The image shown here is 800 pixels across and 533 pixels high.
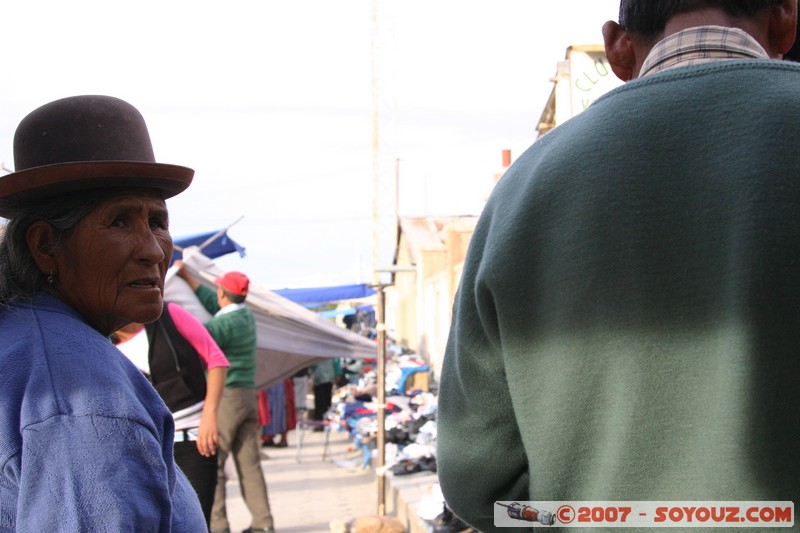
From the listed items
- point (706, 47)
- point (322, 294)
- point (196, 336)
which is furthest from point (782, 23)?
point (322, 294)

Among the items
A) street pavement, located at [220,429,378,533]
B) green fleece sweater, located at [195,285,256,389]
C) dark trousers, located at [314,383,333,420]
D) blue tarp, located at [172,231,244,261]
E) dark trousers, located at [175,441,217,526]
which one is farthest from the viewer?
dark trousers, located at [314,383,333,420]

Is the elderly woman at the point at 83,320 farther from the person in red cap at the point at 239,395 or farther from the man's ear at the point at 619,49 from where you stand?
the person in red cap at the point at 239,395

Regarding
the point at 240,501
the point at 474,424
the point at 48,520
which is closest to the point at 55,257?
the point at 48,520

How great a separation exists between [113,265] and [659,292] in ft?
3.18

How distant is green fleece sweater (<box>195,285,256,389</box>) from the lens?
6633 mm

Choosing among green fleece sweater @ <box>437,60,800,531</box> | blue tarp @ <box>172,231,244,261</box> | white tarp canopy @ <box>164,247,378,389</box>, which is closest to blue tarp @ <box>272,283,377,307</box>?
blue tarp @ <box>172,231,244,261</box>

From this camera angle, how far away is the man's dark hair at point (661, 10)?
1.64 m

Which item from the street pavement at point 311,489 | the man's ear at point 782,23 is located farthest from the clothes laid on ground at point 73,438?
the street pavement at point 311,489

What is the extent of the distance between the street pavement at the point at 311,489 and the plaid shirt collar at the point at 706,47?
676 centimetres

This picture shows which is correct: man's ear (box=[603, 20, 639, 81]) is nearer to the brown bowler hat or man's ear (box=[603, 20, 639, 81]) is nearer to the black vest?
the brown bowler hat

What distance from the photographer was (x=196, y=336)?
5.07m

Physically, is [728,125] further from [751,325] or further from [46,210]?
[46,210]

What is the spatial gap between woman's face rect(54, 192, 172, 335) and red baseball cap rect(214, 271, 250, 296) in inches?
194

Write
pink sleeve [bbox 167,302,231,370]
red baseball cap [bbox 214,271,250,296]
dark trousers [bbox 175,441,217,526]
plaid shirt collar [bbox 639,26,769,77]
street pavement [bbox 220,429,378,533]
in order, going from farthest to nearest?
street pavement [bbox 220,429,378,533], red baseball cap [bbox 214,271,250,296], dark trousers [bbox 175,441,217,526], pink sleeve [bbox 167,302,231,370], plaid shirt collar [bbox 639,26,769,77]
